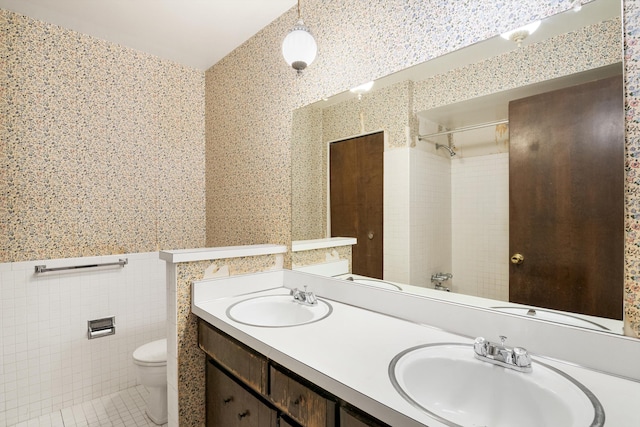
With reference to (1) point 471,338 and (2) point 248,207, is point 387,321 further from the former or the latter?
(2) point 248,207

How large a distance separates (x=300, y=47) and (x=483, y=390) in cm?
171

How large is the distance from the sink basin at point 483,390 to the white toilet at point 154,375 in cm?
169

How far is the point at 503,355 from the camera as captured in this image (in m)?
0.91

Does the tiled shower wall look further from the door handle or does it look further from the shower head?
the door handle

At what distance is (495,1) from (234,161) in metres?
1.93

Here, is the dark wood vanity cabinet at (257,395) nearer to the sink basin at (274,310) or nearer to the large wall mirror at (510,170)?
the sink basin at (274,310)

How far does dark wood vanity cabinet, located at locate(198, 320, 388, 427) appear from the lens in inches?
35.0

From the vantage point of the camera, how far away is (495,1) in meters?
1.11

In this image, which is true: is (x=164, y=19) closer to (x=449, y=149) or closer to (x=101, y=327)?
(x=449, y=149)

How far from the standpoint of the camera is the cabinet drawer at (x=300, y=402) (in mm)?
896

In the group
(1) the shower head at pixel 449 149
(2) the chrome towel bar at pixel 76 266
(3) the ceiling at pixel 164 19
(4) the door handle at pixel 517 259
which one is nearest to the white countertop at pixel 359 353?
(4) the door handle at pixel 517 259

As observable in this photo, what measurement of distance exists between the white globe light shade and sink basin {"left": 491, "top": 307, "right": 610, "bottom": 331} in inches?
58.9

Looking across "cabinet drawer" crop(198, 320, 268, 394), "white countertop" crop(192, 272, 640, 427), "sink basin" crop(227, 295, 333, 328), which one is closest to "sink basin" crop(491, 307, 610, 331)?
"white countertop" crop(192, 272, 640, 427)

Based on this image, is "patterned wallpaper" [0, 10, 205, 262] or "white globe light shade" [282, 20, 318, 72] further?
"patterned wallpaper" [0, 10, 205, 262]
